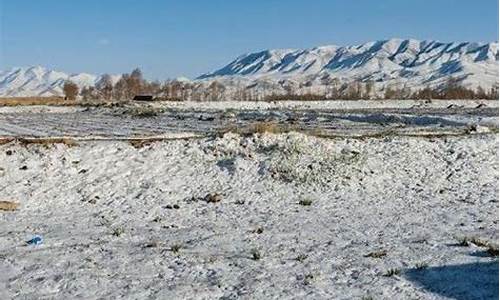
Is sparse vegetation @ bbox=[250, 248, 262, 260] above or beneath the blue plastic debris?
above

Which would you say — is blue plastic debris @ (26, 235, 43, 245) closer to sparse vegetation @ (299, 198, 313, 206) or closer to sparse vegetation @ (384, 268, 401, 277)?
sparse vegetation @ (384, 268, 401, 277)

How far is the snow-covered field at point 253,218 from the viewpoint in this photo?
34.0 feet

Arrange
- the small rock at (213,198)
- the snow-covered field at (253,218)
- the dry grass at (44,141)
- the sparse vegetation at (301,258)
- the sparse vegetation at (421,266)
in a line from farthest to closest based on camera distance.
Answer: the dry grass at (44,141), the small rock at (213,198), the sparse vegetation at (301,258), the sparse vegetation at (421,266), the snow-covered field at (253,218)

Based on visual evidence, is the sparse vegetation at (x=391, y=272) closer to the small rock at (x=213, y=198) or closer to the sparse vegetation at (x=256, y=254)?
the sparse vegetation at (x=256, y=254)

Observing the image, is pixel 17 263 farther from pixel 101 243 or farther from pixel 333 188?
pixel 333 188

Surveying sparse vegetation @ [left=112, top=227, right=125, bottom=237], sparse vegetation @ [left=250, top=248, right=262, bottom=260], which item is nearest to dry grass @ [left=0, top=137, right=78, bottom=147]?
sparse vegetation @ [left=112, top=227, right=125, bottom=237]

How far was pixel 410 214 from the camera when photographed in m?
16.1

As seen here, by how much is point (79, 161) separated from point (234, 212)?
5.89 meters

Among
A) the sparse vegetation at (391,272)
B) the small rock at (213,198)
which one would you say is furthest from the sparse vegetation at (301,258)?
the small rock at (213,198)

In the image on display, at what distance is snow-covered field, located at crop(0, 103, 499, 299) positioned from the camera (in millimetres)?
10375

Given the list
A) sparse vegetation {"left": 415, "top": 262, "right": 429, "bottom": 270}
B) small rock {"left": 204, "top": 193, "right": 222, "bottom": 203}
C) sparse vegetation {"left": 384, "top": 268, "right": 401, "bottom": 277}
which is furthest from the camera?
small rock {"left": 204, "top": 193, "right": 222, "bottom": 203}

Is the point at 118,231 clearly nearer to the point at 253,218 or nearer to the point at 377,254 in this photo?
the point at 253,218

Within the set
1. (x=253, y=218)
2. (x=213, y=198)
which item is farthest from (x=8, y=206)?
(x=253, y=218)

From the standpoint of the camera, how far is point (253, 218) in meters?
16.0
